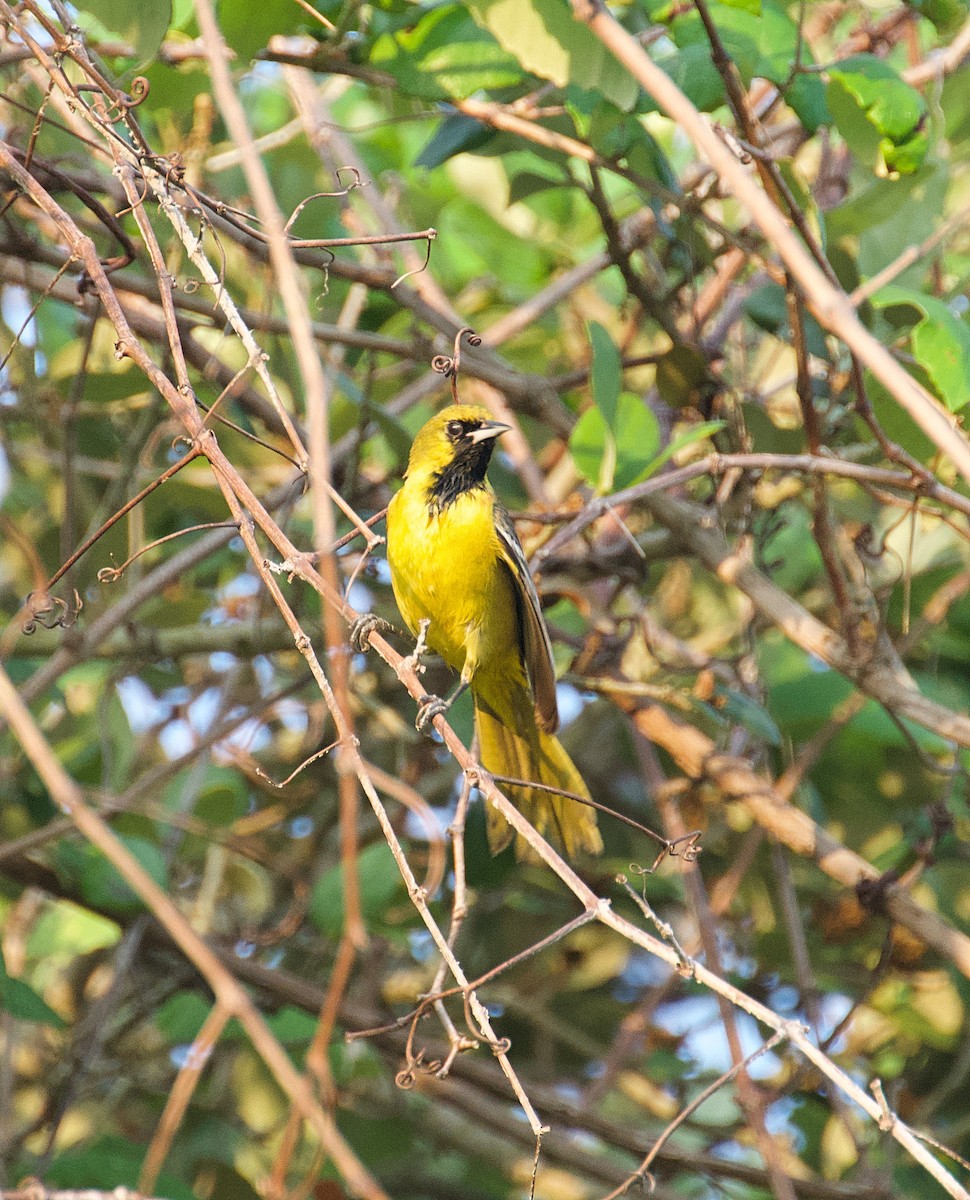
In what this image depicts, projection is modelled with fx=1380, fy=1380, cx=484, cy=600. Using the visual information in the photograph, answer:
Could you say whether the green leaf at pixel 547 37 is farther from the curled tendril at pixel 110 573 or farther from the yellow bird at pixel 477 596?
the curled tendril at pixel 110 573

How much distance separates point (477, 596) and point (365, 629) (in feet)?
3.06

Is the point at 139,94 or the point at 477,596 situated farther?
the point at 477,596

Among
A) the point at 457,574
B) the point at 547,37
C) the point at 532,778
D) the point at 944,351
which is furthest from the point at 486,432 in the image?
the point at 944,351

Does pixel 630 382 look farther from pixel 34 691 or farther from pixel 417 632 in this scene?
pixel 34 691

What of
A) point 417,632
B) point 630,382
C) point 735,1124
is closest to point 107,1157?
point 417,632

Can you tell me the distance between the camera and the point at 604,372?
298 centimetres

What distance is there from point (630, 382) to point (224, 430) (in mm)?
1577

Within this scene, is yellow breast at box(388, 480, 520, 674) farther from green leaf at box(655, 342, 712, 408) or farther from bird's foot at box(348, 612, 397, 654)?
green leaf at box(655, 342, 712, 408)

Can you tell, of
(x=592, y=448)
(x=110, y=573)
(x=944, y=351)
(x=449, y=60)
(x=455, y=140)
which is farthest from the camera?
(x=455, y=140)

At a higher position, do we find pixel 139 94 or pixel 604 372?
pixel 139 94

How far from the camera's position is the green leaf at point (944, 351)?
256 cm

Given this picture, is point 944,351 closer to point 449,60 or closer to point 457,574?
point 449,60

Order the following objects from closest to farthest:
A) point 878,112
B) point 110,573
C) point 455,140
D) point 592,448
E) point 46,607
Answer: point 110,573, point 46,607, point 878,112, point 592,448, point 455,140

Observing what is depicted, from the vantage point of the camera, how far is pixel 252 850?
371cm
